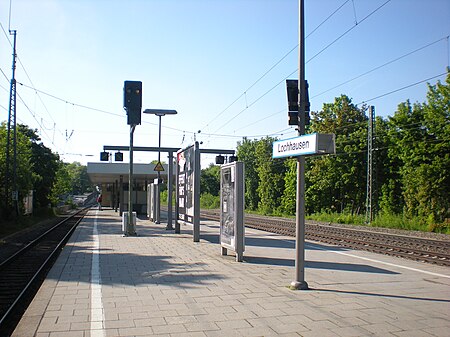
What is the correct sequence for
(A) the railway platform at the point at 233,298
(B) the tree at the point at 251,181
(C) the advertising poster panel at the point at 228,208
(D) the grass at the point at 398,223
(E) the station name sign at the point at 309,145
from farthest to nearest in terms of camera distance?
(B) the tree at the point at 251,181, (D) the grass at the point at 398,223, (C) the advertising poster panel at the point at 228,208, (E) the station name sign at the point at 309,145, (A) the railway platform at the point at 233,298

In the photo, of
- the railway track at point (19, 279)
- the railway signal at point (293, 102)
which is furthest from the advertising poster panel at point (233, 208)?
the railway track at point (19, 279)

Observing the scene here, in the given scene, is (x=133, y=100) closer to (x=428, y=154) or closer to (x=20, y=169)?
(x=20, y=169)

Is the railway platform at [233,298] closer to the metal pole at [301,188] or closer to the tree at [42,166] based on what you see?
the metal pole at [301,188]

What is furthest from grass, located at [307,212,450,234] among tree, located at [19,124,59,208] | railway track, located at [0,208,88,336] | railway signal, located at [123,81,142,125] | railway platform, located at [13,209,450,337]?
tree, located at [19,124,59,208]

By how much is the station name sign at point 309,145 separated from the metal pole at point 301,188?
0.67 ft

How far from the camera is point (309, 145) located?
7.49 m

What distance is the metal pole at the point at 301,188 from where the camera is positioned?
7.78 m

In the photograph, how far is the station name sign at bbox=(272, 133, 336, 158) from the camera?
7.30 metres

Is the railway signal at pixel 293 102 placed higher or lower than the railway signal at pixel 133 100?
lower

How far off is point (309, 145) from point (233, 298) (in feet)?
8.80

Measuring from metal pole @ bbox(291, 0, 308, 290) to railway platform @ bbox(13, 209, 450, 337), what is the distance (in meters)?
0.30

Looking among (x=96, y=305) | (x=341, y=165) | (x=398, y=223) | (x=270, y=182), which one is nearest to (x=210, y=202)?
(x=270, y=182)

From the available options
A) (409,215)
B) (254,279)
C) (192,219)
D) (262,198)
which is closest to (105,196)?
(262,198)

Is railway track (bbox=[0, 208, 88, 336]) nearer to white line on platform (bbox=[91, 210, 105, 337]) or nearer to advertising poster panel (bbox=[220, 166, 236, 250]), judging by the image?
white line on platform (bbox=[91, 210, 105, 337])
